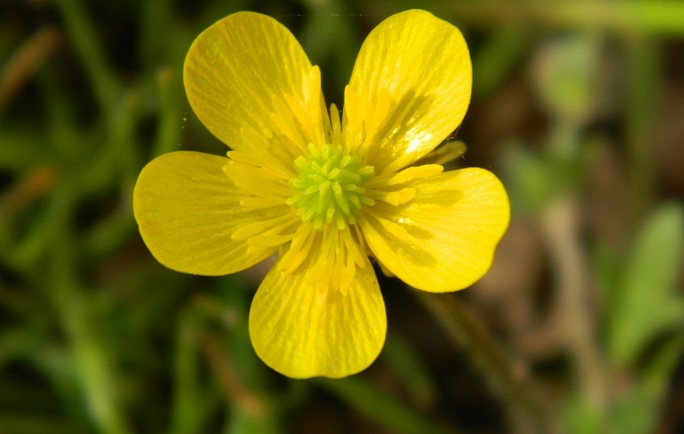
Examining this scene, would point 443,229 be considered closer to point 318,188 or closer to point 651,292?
point 318,188

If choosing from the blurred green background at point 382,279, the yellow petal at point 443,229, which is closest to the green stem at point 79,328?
the blurred green background at point 382,279

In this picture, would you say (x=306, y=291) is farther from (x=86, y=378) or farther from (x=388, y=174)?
(x=86, y=378)

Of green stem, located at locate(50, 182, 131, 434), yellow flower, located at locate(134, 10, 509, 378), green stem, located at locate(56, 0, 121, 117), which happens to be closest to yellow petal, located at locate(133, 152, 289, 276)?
yellow flower, located at locate(134, 10, 509, 378)

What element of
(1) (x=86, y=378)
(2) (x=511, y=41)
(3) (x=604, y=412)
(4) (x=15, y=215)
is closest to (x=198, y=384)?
(1) (x=86, y=378)

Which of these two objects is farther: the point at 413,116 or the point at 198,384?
the point at 198,384

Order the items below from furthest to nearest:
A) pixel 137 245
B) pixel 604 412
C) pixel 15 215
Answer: pixel 137 245, pixel 15 215, pixel 604 412

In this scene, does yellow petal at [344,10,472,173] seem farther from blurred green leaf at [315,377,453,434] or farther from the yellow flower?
blurred green leaf at [315,377,453,434]

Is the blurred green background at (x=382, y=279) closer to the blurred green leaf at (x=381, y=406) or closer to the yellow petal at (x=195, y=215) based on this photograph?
the blurred green leaf at (x=381, y=406)
